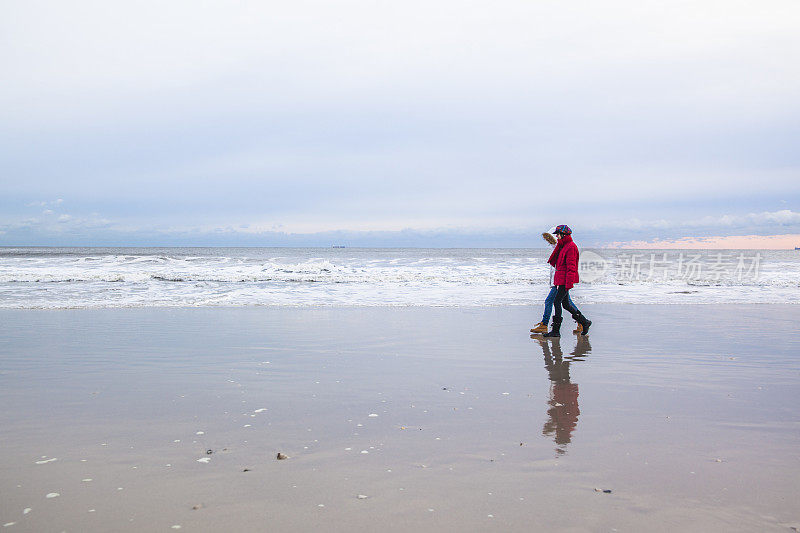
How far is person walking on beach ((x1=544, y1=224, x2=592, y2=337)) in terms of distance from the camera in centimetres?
953

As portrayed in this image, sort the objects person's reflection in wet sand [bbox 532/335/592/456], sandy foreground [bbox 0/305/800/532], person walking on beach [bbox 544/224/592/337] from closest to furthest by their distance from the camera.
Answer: sandy foreground [bbox 0/305/800/532], person's reflection in wet sand [bbox 532/335/592/456], person walking on beach [bbox 544/224/592/337]

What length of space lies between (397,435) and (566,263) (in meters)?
6.31

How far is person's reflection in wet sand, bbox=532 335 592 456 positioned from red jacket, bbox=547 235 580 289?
4.03 ft

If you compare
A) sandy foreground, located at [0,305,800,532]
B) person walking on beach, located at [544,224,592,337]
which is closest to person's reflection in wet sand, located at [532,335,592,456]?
sandy foreground, located at [0,305,800,532]

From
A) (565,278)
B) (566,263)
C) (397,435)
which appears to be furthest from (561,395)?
(566,263)

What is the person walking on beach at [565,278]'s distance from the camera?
953cm

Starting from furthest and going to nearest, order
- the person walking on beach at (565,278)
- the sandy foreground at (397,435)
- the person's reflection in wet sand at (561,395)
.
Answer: the person walking on beach at (565,278) → the person's reflection in wet sand at (561,395) → the sandy foreground at (397,435)

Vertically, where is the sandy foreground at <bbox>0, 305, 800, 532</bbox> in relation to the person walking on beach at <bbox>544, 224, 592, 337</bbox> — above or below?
below

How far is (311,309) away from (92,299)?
6831 mm

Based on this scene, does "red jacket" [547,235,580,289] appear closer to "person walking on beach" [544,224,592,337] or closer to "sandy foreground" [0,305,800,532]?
"person walking on beach" [544,224,592,337]

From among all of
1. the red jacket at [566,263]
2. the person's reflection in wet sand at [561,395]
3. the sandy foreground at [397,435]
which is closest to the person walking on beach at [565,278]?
the red jacket at [566,263]

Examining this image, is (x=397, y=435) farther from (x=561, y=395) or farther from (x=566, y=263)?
(x=566, y=263)

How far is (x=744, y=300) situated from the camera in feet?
52.2

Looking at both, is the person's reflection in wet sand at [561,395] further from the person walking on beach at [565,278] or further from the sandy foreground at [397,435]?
the person walking on beach at [565,278]
